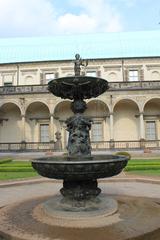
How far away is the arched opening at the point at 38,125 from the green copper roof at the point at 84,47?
7.23 metres

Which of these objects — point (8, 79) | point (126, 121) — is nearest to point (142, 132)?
point (126, 121)

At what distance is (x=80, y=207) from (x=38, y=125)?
29375 millimetres

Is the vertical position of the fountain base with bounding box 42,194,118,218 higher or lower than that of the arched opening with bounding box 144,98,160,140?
lower

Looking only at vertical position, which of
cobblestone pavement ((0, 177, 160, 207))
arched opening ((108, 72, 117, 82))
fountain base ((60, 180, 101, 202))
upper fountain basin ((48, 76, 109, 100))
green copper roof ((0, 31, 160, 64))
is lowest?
cobblestone pavement ((0, 177, 160, 207))

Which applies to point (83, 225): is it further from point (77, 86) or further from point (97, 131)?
point (97, 131)

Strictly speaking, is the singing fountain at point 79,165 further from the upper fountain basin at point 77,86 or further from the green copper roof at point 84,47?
the green copper roof at point 84,47

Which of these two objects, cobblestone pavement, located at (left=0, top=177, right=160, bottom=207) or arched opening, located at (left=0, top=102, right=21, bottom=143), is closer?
cobblestone pavement, located at (left=0, top=177, right=160, bottom=207)

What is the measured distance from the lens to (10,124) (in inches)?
1395

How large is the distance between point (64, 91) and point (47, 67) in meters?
30.7

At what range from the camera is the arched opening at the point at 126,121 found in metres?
34.6

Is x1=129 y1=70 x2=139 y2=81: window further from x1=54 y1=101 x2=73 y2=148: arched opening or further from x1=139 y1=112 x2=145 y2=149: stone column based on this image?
x1=54 y1=101 x2=73 y2=148: arched opening

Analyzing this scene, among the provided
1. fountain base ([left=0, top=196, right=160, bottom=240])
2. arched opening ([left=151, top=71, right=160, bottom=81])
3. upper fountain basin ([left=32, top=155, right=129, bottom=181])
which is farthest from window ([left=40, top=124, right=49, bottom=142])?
upper fountain basin ([left=32, top=155, right=129, bottom=181])

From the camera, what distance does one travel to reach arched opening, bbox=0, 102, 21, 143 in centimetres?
3525

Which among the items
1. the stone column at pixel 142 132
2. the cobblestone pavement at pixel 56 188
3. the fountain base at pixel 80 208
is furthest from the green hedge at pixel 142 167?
the stone column at pixel 142 132
